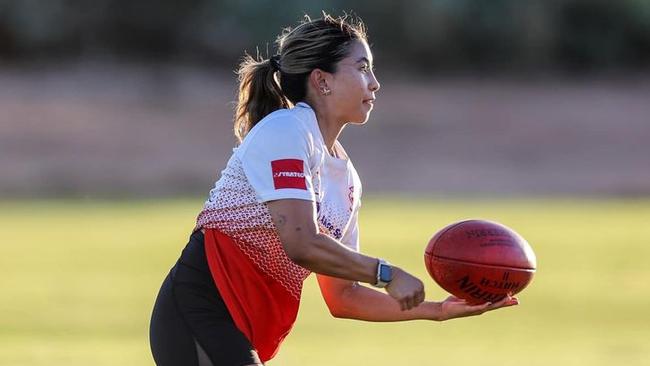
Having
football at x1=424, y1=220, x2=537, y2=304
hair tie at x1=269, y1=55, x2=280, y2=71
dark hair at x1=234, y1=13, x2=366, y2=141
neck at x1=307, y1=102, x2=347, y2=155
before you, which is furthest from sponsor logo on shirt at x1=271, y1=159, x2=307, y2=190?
football at x1=424, y1=220, x2=537, y2=304

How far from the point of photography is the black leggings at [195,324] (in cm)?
489

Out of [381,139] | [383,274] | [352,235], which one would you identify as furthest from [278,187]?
[381,139]

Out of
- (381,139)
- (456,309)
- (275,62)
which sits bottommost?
(456,309)

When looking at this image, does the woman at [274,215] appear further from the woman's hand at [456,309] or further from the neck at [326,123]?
the woman's hand at [456,309]

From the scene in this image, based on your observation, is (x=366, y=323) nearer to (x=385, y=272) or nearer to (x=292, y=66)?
(x=292, y=66)

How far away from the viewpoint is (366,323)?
12664 mm

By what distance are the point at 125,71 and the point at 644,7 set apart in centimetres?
1760

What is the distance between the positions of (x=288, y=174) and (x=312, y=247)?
256 mm

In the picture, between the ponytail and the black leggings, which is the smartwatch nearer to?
the black leggings

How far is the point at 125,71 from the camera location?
150 feet

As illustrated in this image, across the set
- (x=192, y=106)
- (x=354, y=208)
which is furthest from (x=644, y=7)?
(x=354, y=208)

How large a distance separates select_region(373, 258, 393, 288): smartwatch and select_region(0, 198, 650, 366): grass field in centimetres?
495

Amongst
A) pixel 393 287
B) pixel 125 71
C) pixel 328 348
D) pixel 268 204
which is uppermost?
pixel 125 71

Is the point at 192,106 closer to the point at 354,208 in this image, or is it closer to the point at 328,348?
the point at 328,348
